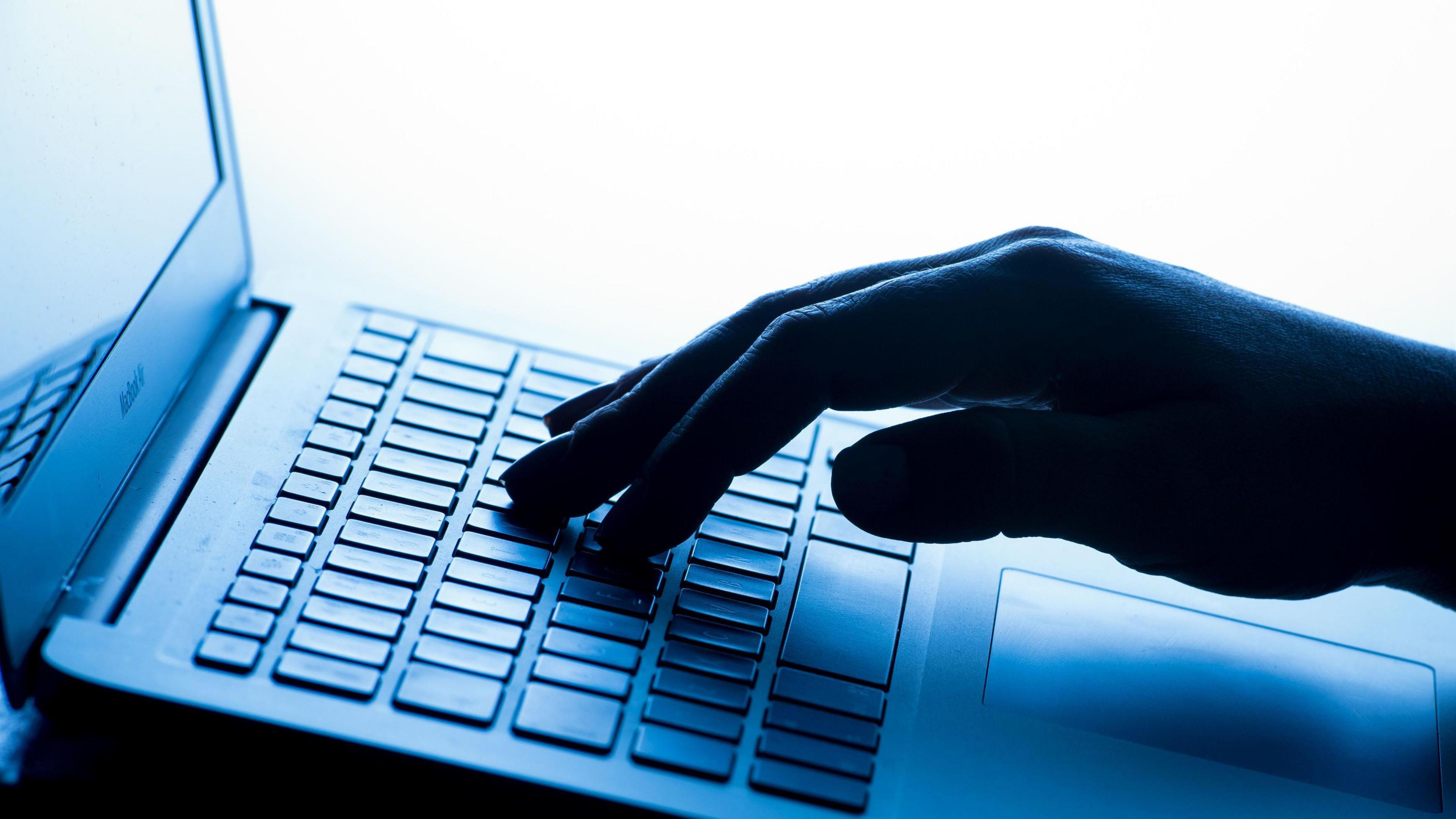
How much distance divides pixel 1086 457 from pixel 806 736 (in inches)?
9.9

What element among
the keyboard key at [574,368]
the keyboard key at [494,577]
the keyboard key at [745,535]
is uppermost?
the keyboard key at [574,368]

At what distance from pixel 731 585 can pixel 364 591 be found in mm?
235

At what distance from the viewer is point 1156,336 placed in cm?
76

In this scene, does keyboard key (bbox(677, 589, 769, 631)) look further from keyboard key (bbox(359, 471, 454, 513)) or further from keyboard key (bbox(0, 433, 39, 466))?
keyboard key (bbox(0, 433, 39, 466))

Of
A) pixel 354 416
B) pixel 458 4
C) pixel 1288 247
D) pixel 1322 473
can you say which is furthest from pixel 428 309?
pixel 1288 247

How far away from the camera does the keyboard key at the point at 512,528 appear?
741 mm

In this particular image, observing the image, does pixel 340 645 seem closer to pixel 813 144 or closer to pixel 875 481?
pixel 875 481

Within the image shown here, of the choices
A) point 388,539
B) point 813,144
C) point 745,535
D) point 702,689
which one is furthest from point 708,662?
point 813,144

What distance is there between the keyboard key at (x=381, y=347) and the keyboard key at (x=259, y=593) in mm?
244

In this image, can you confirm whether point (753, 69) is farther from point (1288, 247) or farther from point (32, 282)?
point (32, 282)

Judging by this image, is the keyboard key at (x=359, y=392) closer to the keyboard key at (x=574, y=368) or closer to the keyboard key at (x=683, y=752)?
the keyboard key at (x=574, y=368)

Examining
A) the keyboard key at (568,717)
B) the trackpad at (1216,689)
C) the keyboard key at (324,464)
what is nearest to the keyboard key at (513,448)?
the keyboard key at (324,464)

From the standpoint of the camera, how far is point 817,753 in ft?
2.14

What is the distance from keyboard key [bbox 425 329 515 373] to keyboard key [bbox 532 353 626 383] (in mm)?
24
